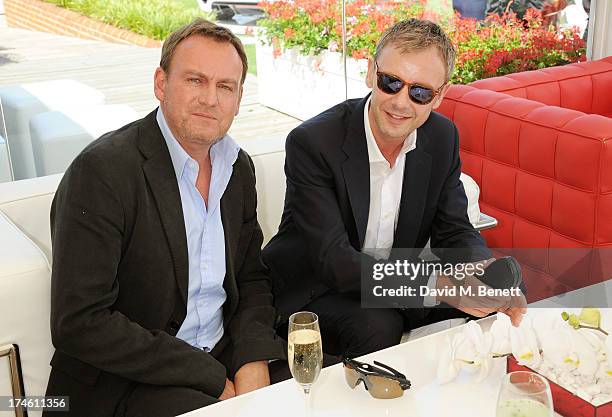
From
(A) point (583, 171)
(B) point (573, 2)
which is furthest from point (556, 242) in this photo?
(B) point (573, 2)

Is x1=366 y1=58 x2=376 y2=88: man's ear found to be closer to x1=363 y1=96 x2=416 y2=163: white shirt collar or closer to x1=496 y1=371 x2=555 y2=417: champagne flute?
x1=363 y1=96 x2=416 y2=163: white shirt collar

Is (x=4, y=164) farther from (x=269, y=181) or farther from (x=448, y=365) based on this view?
(x=448, y=365)

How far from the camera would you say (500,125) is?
10.5 ft

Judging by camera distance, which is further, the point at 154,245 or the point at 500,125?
the point at 500,125

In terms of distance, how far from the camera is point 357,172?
7.39 ft

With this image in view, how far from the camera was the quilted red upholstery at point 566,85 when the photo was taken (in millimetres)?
3750

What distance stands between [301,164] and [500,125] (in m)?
1.29

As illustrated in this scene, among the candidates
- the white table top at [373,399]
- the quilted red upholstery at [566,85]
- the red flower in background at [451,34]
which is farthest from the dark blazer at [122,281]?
the red flower in background at [451,34]

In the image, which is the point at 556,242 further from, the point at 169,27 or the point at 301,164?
the point at 169,27

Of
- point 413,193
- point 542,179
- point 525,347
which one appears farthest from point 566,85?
point 525,347

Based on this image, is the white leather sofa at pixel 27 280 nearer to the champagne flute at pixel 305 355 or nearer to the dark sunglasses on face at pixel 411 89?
the champagne flute at pixel 305 355

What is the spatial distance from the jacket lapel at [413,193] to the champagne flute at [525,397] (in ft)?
3.58

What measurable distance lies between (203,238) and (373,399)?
65 cm

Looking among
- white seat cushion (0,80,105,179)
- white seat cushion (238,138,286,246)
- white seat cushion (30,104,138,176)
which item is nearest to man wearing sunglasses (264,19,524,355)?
white seat cushion (238,138,286,246)
